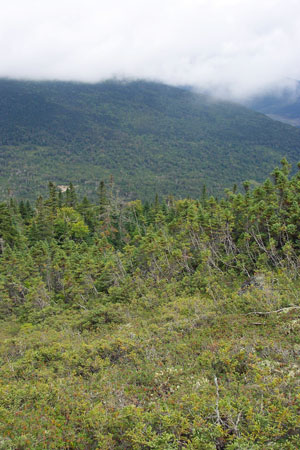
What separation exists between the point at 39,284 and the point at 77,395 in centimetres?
1888

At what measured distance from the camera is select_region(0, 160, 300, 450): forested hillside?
6641mm

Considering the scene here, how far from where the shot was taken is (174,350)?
10.8 meters

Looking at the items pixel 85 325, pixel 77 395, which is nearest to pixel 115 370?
pixel 77 395

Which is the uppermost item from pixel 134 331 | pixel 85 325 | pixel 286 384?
pixel 286 384

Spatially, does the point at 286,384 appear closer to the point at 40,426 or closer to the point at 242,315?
the point at 242,315

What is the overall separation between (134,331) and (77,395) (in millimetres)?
5493

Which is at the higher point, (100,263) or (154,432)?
(154,432)

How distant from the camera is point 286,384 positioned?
7.27 metres

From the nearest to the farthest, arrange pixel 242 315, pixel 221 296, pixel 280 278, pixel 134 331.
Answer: pixel 242 315
pixel 134 331
pixel 280 278
pixel 221 296

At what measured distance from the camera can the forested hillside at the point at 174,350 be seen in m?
6.64

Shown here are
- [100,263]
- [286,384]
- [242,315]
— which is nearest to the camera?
[286,384]

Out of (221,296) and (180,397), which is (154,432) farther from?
(221,296)

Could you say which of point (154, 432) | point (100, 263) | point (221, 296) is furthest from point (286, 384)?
point (100, 263)

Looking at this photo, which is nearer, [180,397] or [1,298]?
[180,397]
